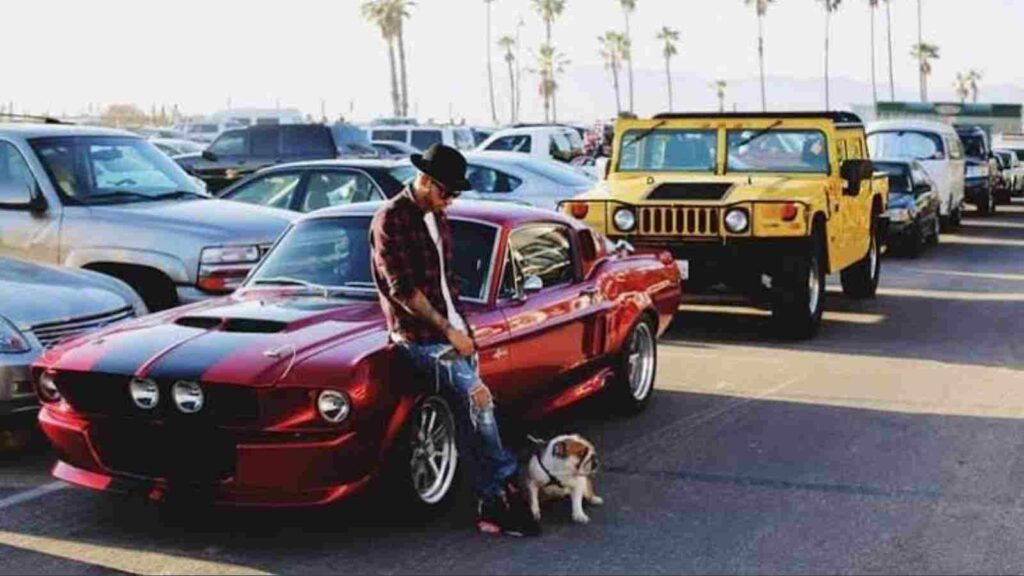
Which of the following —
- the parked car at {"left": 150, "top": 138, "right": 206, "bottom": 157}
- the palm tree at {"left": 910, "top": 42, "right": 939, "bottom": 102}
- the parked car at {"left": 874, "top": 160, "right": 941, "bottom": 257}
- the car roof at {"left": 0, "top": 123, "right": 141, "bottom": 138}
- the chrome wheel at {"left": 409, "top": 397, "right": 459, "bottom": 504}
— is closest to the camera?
the chrome wheel at {"left": 409, "top": 397, "right": 459, "bottom": 504}

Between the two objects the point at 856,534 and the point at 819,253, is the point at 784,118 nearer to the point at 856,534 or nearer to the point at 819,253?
the point at 819,253

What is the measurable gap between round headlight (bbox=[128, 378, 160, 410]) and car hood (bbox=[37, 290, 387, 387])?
4 cm

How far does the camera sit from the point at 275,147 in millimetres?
24062

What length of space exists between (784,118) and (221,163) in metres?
13.2

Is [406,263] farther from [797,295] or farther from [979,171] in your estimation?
[979,171]

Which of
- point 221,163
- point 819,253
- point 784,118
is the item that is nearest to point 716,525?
point 819,253

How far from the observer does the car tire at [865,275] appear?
1504cm

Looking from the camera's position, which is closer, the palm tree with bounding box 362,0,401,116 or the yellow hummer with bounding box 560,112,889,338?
the yellow hummer with bounding box 560,112,889,338

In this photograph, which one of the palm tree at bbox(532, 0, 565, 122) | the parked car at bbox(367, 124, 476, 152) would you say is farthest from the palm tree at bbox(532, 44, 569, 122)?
the parked car at bbox(367, 124, 476, 152)

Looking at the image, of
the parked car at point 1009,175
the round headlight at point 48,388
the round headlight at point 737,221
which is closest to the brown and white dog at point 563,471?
the round headlight at point 48,388

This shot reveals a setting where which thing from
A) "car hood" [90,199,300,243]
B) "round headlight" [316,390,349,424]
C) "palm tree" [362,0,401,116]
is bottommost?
"round headlight" [316,390,349,424]

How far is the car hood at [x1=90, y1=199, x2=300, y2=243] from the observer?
9.73 meters

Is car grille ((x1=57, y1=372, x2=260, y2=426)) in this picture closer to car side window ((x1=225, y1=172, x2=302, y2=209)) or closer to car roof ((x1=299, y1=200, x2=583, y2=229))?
car roof ((x1=299, y1=200, x2=583, y2=229))

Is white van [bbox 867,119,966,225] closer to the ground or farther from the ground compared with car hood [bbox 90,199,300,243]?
closer to the ground
